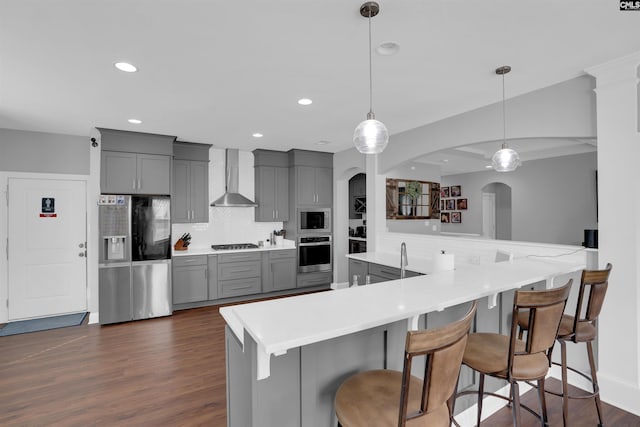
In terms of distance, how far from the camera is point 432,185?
21.7 ft

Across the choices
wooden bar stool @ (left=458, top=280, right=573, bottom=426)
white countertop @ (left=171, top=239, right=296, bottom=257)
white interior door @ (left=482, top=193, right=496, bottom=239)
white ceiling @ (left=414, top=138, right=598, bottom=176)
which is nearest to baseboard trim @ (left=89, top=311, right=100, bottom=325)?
white countertop @ (left=171, top=239, right=296, bottom=257)

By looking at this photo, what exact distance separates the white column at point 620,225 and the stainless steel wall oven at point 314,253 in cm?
413

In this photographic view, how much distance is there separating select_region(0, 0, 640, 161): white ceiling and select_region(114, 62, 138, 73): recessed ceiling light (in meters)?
0.06

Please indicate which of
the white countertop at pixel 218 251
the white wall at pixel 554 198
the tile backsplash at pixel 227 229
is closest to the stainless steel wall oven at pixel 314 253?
the white countertop at pixel 218 251

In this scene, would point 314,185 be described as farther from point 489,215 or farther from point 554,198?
point 489,215

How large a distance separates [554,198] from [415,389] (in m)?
6.52

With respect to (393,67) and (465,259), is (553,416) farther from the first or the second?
(393,67)

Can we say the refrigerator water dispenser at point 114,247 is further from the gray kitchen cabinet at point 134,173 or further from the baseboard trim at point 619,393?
the baseboard trim at point 619,393

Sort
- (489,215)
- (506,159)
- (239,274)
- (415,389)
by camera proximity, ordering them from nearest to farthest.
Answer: (415,389)
(506,159)
(239,274)
(489,215)

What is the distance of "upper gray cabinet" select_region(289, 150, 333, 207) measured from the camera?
574 centimetres

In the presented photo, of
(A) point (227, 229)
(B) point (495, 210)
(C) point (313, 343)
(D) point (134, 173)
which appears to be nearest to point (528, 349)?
(C) point (313, 343)

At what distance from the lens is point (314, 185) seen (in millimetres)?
5898

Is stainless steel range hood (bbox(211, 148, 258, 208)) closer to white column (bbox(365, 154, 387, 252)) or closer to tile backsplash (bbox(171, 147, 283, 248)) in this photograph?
tile backsplash (bbox(171, 147, 283, 248))

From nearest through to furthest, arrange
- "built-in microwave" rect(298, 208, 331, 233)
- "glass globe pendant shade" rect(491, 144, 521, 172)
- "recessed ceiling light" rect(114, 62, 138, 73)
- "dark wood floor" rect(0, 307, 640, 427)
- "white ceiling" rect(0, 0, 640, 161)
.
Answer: "white ceiling" rect(0, 0, 640, 161), "dark wood floor" rect(0, 307, 640, 427), "recessed ceiling light" rect(114, 62, 138, 73), "glass globe pendant shade" rect(491, 144, 521, 172), "built-in microwave" rect(298, 208, 331, 233)
